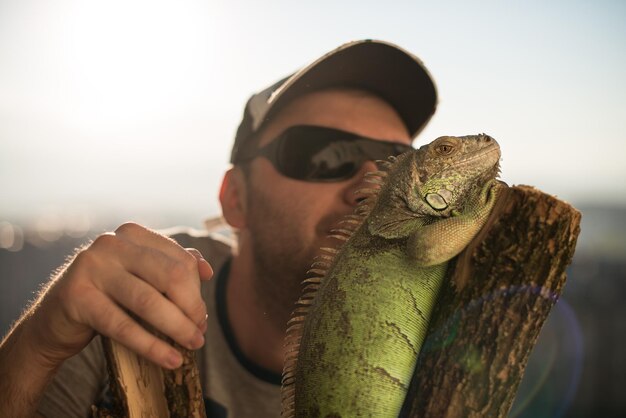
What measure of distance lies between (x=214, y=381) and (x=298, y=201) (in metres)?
1.71

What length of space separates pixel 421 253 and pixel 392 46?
8.78 feet

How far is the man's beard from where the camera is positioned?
3.83 metres

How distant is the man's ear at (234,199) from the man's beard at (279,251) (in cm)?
19

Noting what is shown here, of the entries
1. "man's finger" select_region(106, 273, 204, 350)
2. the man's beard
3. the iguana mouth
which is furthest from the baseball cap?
"man's finger" select_region(106, 273, 204, 350)

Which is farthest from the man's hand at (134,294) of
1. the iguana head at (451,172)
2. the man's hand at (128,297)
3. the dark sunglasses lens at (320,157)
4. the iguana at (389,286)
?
the dark sunglasses lens at (320,157)

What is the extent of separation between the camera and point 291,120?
410 cm

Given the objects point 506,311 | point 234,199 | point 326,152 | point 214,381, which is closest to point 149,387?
point 506,311

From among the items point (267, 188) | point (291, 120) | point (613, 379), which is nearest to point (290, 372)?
point (267, 188)

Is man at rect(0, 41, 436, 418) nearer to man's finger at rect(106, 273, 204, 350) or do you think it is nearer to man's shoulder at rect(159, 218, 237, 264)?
man's shoulder at rect(159, 218, 237, 264)

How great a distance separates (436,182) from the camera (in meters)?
2.37

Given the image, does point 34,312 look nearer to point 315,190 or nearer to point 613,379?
point 315,190

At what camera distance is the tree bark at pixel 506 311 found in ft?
5.56

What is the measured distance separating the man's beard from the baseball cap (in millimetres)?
714

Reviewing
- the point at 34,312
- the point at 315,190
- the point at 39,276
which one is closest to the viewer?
the point at 34,312
